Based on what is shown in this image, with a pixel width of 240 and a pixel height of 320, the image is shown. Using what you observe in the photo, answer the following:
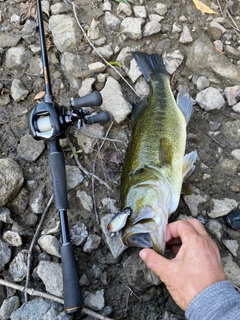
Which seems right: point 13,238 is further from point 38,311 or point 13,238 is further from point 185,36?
point 185,36

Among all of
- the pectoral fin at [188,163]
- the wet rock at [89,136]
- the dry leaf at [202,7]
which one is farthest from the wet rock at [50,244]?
the dry leaf at [202,7]

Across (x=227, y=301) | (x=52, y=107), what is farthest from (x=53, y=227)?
(x=227, y=301)

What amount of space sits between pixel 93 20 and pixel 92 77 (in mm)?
765

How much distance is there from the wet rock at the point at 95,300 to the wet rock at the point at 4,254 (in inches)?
31.0

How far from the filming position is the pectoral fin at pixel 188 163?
11.5 feet

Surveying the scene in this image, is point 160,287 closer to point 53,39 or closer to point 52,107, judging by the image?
point 52,107

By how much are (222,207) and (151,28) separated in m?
2.28

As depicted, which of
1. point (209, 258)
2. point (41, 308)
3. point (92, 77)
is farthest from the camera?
point (92, 77)

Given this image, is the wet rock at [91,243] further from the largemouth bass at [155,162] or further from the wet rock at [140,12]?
the wet rock at [140,12]

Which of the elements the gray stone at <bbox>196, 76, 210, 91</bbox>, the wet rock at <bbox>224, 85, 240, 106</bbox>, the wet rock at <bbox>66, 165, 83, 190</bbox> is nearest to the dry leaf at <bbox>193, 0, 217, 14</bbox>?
the gray stone at <bbox>196, 76, 210, 91</bbox>

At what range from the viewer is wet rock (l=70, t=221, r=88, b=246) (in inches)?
132

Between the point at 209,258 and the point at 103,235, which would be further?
A: the point at 103,235

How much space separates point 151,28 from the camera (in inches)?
169

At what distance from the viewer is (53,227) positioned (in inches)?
133
